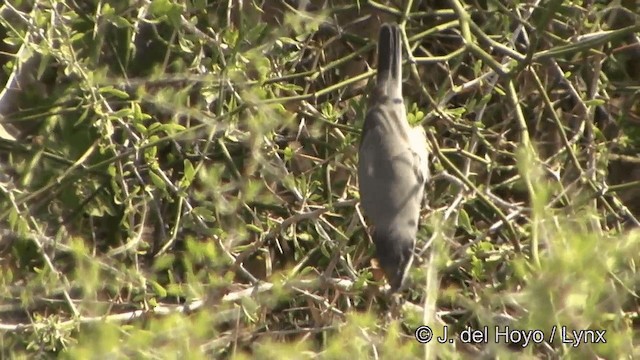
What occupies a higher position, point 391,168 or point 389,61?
Result: point 389,61

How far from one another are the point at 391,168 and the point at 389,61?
0.30 m

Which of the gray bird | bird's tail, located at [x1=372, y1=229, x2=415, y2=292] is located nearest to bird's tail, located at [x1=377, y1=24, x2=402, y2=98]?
the gray bird

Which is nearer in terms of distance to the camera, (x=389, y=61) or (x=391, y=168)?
(x=389, y=61)

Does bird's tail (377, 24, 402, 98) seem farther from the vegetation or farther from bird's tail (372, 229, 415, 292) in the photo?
bird's tail (372, 229, 415, 292)

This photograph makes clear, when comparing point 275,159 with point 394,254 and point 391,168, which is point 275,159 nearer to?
point 391,168

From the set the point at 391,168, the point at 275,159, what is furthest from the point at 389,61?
the point at 275,159

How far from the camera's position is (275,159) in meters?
2.81

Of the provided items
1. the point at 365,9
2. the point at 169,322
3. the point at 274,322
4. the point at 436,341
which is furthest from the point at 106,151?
the point at 436,341

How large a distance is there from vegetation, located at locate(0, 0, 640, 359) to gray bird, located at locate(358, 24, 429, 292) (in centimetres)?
6

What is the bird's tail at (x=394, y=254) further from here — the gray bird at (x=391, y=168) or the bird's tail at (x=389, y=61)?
the bird's tail at (x=389, y=61)

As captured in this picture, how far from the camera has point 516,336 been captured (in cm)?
204

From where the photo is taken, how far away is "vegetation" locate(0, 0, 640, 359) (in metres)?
2.48

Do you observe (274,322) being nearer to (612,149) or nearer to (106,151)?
(106,151)

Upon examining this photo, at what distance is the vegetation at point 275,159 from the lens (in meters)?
2.48
